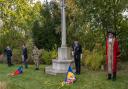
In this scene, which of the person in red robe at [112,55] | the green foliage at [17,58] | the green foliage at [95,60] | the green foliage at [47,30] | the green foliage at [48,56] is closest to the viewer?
the person in red robe at [112,55]

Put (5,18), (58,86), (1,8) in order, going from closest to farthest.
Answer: (58,86) → (1,8) → (5,18)

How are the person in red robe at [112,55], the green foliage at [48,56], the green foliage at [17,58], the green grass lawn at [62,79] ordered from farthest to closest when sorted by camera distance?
1. the green foliage at [17,58]
2. the green foliage at [48,56]
3. the person in red robe at [112,55]
4. the green grass lawn at [62,79]

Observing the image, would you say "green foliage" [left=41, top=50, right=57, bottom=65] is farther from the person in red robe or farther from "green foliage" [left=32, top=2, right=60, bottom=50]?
the person in red robe

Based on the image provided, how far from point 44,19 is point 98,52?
8.96 m

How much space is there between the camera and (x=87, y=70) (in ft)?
56.8

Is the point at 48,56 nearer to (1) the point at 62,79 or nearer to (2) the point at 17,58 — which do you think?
(2) the point at 17,58

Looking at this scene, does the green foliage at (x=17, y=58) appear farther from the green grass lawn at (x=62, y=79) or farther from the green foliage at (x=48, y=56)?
the green grass lawn at (x=62, y=79)

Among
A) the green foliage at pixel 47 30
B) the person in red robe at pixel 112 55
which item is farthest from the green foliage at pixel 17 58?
the person in red robe at pixel 112 55

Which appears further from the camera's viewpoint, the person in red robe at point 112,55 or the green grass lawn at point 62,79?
the person in red robe at point 112,55

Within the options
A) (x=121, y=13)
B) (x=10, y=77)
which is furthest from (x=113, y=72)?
(x=121, y=13)

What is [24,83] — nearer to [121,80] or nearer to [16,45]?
[121,80]

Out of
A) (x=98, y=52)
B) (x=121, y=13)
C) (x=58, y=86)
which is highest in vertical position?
(x=121, y=13)

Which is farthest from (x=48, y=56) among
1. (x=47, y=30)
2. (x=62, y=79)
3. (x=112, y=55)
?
(x=112, y=55)

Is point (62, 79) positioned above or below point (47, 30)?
below
